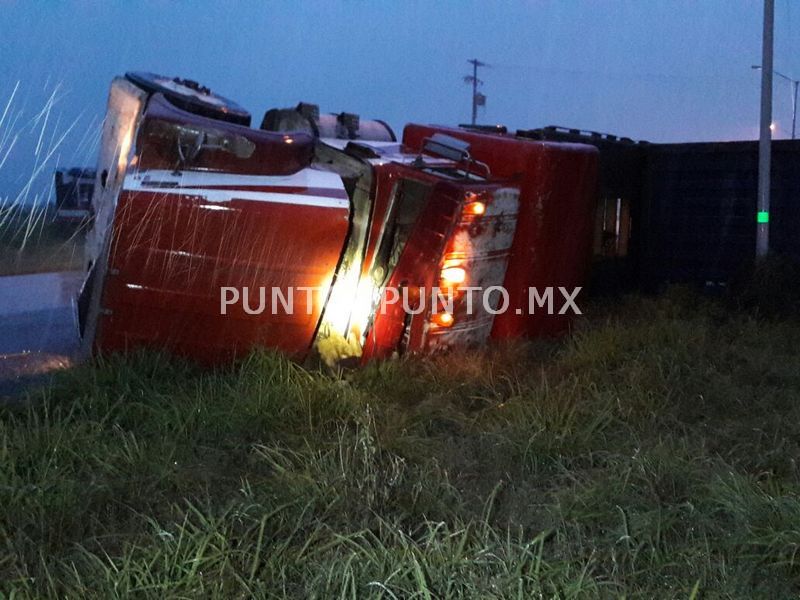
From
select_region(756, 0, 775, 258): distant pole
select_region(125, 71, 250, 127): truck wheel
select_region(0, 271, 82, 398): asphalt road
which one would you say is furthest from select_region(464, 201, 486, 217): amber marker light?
select_region(756, 0, 775, 258): distant pole

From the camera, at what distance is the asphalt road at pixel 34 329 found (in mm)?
5969

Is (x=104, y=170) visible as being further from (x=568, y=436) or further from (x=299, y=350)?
(x=568, y=436)

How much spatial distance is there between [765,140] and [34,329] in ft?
25.9

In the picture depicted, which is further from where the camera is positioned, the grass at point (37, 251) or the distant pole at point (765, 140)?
the grass at point (37, 251)

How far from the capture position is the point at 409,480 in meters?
3.65

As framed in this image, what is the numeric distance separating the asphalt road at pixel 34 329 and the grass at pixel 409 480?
112cm

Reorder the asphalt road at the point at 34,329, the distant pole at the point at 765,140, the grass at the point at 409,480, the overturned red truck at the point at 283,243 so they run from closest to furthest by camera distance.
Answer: the grass at the point at 409,480 → the overturned red truck at the point at 283,243 → the asphalt road at the point at 34,329 → the distant pole at the point at 765,140

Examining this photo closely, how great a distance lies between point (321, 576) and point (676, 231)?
8.52 meters

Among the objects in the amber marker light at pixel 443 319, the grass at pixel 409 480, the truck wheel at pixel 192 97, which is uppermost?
the truck wheel at pixel 192 97

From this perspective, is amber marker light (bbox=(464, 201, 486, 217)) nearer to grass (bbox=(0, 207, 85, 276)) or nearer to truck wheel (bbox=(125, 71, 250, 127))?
truck wheel (bbox=(125, 71, 250, 127))

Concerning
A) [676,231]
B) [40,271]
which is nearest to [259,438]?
[676,231]

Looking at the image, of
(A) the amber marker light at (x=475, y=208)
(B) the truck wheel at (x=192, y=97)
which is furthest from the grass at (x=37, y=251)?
(A) the amber marker light at (x=475, y=208)

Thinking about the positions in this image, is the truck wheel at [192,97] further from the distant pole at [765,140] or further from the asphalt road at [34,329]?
the distant pole at [765,140]

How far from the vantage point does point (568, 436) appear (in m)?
4.25
